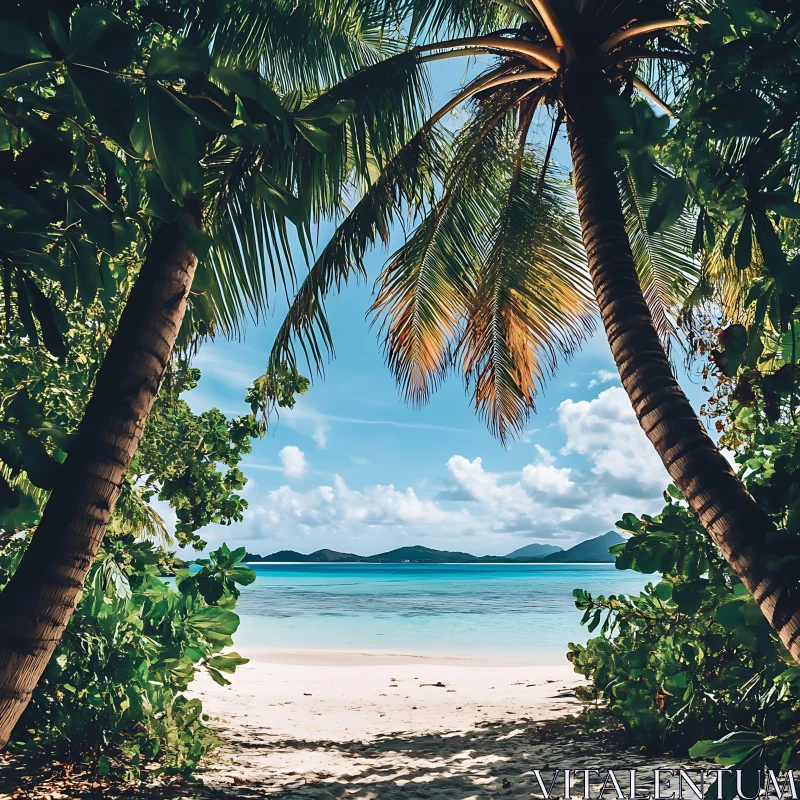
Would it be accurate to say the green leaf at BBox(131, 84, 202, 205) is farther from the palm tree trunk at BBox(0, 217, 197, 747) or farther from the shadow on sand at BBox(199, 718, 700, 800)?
the shadow on sand at BBox(199, 718, 700, 800)

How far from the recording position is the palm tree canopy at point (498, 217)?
4.09 metres

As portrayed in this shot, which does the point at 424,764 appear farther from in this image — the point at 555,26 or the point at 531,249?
the point at 555,26

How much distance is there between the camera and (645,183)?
1024 millimetres

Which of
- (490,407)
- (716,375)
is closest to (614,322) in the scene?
(716,375)

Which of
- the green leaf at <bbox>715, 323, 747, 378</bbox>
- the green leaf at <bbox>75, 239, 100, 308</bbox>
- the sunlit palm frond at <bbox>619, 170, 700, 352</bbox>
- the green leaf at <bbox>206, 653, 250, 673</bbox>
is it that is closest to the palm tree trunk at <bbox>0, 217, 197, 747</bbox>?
the green leaf at <bbox>75, 239, 100, 308</bbox>

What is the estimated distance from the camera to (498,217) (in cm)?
609

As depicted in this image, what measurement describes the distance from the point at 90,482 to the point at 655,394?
208 centimetres

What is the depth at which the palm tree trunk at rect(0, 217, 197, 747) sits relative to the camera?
1875mm

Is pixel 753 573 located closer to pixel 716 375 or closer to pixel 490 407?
pixel 716 375

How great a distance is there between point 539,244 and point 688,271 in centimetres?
129

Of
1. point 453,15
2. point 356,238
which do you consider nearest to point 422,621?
point 356,238

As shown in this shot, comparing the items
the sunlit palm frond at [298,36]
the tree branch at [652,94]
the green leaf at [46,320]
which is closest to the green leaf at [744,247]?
the green leaf at [46,320]

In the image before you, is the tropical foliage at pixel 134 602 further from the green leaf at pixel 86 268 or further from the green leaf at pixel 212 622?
the green leaf at pixel 86 268

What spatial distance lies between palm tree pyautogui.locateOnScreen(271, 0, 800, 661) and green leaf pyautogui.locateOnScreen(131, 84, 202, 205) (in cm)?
63
